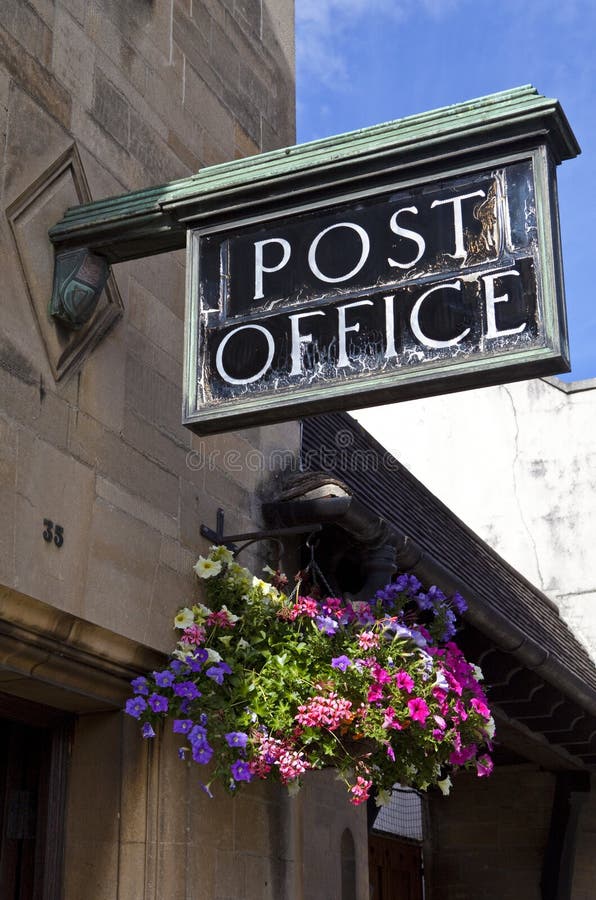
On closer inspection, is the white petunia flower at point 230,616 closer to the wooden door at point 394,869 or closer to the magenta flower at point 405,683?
the magenta flower at point 405,683

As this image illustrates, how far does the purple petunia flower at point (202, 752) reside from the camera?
4.89 metres

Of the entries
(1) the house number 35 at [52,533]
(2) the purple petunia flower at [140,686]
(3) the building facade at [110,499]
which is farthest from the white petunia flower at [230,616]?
(1) the house number 35 at [52,533]

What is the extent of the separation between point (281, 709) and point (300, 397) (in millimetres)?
1259

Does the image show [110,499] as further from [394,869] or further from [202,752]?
[394,869]

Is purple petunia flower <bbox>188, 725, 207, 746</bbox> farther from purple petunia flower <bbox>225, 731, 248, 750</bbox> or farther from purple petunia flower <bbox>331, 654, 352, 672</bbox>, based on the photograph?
purple petunia flower <bbox>331, 654, 352, 672</bbox>

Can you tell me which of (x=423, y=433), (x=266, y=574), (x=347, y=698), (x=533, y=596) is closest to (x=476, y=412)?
(x=423, y=433)

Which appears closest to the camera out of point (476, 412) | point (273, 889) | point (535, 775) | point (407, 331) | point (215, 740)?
point (407, 331)

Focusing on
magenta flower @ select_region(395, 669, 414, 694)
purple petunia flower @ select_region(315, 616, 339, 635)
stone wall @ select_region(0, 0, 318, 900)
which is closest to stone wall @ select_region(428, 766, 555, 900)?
stone wall @ select_region(0, 0, 318, 900)

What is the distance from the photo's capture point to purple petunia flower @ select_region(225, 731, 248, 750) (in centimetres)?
486

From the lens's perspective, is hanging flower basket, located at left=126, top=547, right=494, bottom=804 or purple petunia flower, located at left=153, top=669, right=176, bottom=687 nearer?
hanging flower basket, located at left=126, top=547, right=494, bottom=804

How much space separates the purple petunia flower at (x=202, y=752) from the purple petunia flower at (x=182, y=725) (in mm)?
65

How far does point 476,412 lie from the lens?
47.7 feet

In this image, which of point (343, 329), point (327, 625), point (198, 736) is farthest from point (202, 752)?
point (343, 329)

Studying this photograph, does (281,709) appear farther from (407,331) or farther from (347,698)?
(407,331)
